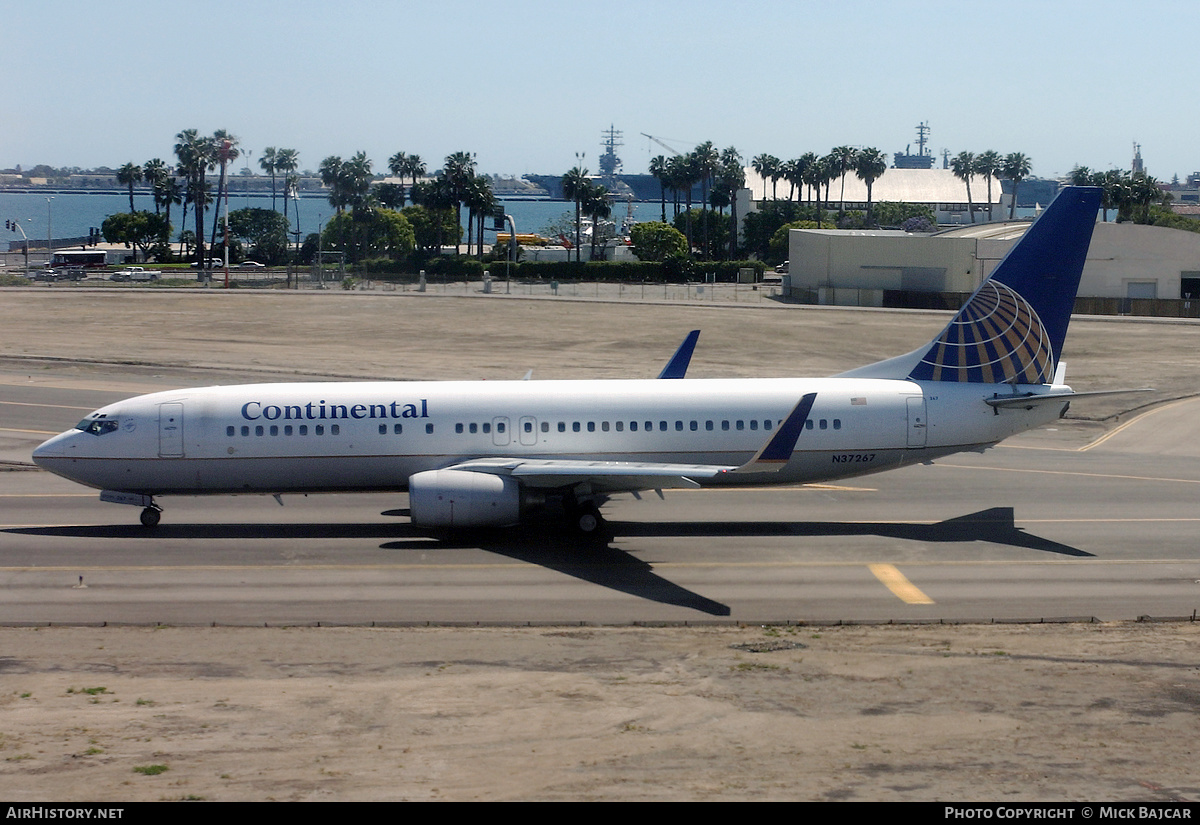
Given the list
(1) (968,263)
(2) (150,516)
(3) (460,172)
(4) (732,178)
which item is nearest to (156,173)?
(3) (460,172)

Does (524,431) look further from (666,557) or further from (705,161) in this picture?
(705,161)

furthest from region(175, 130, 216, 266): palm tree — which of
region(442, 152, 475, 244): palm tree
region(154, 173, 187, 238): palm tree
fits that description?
region(442, 152, 475, 244): palm tree

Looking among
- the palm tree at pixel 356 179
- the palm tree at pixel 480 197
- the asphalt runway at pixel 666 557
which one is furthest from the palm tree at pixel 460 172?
the asphalt runway at pixel 666 557

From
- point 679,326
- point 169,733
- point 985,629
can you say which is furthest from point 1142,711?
point 679,326

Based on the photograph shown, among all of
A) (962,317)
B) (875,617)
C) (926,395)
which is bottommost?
(875,617)

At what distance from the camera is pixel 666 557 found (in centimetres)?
3019

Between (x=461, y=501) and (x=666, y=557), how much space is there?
5.67 metres

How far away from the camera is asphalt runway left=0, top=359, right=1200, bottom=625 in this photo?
85.3 ft

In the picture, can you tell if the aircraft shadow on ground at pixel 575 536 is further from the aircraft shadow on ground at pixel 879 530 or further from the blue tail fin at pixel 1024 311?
the blue tail fin at pixel 1024 311

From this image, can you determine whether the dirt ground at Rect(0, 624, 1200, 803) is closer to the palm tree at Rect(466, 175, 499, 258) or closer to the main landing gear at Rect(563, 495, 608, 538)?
the main landing gear at Rect(563, 495, 608, 538)

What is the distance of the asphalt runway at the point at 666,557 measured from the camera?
2600cm

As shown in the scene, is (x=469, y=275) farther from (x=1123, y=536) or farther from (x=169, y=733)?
(x=169, y=733)
